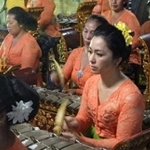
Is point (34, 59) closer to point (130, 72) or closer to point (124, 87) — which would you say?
point (130, 72)

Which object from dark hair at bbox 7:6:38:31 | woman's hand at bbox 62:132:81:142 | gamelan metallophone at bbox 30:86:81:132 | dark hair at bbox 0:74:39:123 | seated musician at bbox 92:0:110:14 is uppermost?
dark hair at bbox 0:74:39:123

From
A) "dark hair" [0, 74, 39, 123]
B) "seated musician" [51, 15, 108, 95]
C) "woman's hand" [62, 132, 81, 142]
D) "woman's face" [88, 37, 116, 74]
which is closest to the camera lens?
"dark hair" [0, 74, 39, 123]

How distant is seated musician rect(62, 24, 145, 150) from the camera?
2104 millimetres

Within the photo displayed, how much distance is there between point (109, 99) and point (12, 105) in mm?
854

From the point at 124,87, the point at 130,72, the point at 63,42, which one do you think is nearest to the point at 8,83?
the point at 124,87

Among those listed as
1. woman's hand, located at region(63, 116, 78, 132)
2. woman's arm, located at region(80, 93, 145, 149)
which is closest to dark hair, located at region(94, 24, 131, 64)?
woman's arm, located at region(80, 93, 145, 149)

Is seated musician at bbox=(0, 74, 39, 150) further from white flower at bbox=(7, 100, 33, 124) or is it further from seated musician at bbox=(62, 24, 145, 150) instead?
seated musician at bbox=(62, 24, 145, 150)

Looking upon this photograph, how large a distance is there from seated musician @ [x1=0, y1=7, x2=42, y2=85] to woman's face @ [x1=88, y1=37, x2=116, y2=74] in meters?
1.43

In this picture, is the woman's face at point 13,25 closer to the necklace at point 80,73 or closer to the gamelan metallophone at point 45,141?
the necklace at point 80,73

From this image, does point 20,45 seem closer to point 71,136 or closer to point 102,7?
point 102,7

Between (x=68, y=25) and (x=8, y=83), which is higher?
(x=8, y=83)

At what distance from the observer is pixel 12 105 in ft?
4.71

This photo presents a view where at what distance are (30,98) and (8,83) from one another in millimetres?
96

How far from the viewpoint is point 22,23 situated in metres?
3.71
